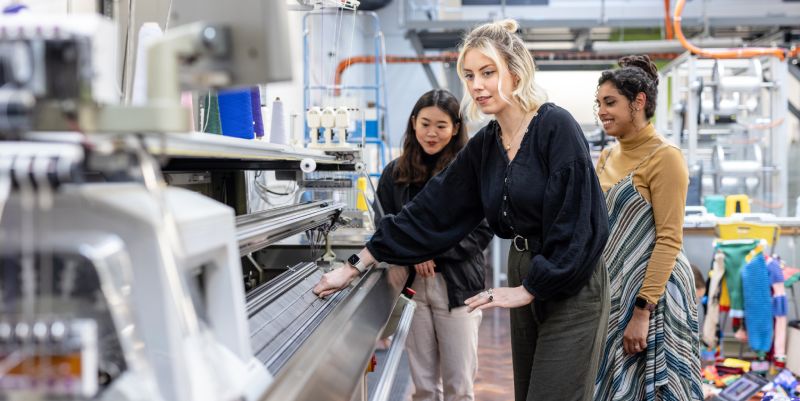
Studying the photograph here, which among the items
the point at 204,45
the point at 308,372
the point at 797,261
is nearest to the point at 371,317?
the point at 308,372

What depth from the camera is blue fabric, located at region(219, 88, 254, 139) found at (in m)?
2.07

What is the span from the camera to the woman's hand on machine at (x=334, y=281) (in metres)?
1.92

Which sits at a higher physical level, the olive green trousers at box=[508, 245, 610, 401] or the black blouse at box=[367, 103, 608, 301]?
the black blouse at box=[367, 103, 608, 301]

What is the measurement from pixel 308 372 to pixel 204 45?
Answer: 55 cm

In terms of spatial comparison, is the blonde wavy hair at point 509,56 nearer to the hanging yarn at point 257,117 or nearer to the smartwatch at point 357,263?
the smartwatch at point 357,263

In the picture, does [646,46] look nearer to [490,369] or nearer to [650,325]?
[490,369]

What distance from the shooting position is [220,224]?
2.93 feet

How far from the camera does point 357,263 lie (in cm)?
205

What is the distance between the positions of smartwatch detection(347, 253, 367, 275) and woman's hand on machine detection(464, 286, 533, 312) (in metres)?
0.36

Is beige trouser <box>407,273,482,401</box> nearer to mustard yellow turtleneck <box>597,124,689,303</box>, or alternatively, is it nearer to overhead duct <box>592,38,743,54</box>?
mustard yellow turtleneck <box>597,124,689,303</box>


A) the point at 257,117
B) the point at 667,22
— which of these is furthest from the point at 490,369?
the point at 667,22

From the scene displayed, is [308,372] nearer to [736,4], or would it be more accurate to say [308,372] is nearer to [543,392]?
[543,392]

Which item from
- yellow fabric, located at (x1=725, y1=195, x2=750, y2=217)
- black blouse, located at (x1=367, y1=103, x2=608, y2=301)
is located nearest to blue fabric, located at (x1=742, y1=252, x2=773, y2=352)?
yellow fabric, located at (x1=725, y1=195, x2=750, y2=217)

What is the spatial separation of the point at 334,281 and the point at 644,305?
1.01 meters
